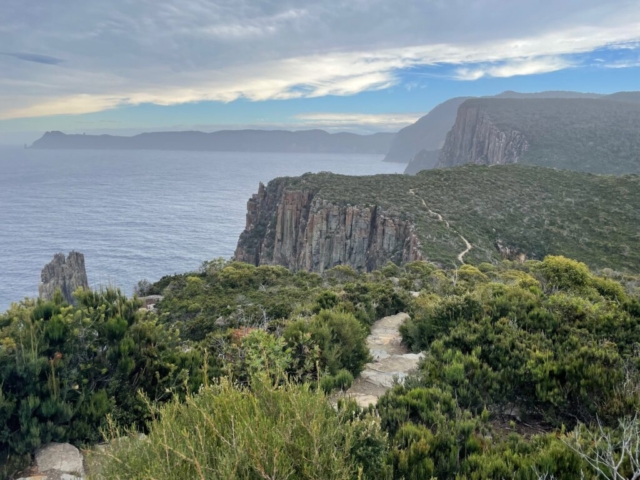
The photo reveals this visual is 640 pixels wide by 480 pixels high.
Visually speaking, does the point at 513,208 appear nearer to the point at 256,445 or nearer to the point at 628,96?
the point at 256,445

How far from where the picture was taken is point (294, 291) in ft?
63.7

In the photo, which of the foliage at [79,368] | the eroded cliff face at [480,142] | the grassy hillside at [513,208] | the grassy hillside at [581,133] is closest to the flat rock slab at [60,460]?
the foliage at [79,368]

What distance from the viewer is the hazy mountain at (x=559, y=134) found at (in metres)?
92.8

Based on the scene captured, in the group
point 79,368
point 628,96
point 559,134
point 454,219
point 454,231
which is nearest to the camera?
point 79,368

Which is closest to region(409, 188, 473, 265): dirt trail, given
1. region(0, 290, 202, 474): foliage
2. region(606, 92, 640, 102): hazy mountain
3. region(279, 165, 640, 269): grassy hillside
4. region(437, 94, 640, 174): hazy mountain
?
region(279, 165, 640, 269): grassy hillside

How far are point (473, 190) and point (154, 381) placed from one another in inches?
1801

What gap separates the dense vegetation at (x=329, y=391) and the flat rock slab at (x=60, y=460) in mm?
141

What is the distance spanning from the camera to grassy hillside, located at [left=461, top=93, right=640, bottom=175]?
91.2 metres

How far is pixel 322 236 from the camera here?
4841 cm

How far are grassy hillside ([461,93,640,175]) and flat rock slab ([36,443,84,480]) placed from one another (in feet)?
343

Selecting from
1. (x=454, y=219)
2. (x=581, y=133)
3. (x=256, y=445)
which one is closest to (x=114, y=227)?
(x=454, y=219)

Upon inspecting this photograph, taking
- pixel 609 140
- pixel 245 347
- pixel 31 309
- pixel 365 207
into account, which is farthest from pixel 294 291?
pixel 609 140

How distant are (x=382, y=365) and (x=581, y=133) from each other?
12214 cm

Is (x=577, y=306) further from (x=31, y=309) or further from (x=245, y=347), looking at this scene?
(x=31, y=309)
